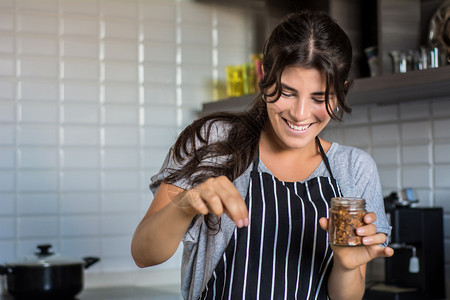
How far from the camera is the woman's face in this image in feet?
4.02

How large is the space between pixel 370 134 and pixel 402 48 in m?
0.41

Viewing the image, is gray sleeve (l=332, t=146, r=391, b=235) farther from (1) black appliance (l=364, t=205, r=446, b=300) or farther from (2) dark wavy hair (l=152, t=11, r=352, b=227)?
(1) black appliance (l=364, t=205, r=446, b=300)

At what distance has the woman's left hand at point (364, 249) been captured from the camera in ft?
3.69

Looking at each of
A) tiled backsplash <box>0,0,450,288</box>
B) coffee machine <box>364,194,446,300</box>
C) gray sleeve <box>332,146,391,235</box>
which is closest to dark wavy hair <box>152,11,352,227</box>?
gray sleeve <box>332,146,391,235</box>

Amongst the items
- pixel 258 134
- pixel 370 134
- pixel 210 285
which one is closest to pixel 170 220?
pixel 210 285

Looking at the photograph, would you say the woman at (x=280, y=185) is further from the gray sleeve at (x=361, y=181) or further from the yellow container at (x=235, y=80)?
the yellow container at (x=235, y=80)

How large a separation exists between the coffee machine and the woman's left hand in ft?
2.61

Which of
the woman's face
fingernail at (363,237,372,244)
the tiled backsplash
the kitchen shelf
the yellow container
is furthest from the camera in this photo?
the yellow container

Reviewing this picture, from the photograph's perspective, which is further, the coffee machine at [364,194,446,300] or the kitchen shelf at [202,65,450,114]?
the coffee machine at [364,194,446,300]

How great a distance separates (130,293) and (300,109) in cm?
148

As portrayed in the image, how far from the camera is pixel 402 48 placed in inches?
82.9

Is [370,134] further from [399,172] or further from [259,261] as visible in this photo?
[259,261]

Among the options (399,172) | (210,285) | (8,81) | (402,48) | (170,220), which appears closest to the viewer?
(170,220)

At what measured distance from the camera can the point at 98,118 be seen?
2611mm
